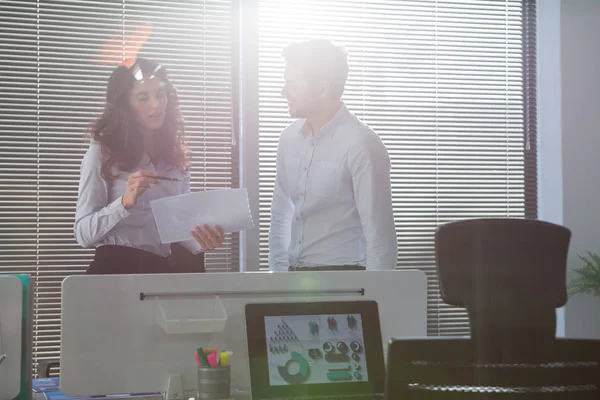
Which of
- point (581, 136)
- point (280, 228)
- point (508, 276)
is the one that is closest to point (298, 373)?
point (508, 276)

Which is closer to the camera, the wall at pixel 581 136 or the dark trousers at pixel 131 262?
the dark trousers at pixel 131 262

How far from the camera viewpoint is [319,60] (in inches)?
107

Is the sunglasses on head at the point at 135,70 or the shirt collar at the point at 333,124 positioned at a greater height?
the sunglasses on head at the point at 135,70

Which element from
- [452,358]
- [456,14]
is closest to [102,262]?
[452,358]

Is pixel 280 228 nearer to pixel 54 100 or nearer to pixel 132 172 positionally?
pixel 132 172

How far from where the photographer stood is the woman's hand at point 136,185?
2350 millimetres

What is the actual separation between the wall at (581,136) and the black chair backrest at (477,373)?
3.23m

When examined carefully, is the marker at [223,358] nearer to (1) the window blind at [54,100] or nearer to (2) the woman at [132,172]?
(2) the woman at [132,172]

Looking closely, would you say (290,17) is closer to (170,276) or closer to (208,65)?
(208,65)

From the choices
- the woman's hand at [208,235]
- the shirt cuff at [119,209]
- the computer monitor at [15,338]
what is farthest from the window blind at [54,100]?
the computer monitor at [15,338]

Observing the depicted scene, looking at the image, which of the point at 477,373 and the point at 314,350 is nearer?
the point at 477,373

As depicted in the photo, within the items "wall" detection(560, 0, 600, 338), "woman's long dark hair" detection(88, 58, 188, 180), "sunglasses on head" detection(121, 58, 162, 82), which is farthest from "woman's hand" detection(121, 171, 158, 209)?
"wall" detection(560, 0, 600, 338)

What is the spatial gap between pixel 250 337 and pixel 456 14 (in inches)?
133

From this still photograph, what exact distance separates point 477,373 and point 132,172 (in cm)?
162
